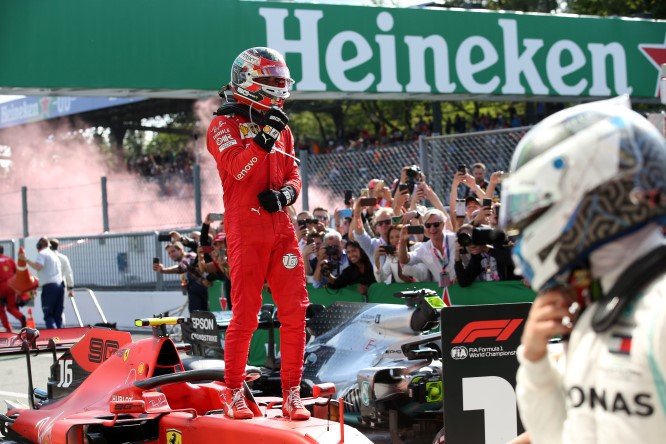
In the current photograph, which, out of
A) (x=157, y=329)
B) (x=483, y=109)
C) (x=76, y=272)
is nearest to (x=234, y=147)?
(x=157, y=329)

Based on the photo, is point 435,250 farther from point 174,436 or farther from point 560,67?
point 560,67

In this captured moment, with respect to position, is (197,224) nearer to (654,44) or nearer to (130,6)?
(130,6)

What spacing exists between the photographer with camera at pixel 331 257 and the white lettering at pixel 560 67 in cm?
711

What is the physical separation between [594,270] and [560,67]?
15122 millimetres

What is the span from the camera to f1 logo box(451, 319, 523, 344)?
186 inches

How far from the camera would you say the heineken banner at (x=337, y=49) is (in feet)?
44.1

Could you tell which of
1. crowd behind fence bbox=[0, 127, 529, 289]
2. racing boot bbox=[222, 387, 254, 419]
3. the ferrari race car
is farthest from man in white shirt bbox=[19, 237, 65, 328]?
racing boot bbox=[222, 387, 254, 419]

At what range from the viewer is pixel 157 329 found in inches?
249

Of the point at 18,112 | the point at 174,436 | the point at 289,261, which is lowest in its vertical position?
the point at 174,436

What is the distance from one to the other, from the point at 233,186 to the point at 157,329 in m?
1.27

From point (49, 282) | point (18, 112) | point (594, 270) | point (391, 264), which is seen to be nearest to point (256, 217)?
point (594, 270)

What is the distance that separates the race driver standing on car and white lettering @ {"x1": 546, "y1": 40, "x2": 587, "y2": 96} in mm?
11778

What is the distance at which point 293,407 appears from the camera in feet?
17.9

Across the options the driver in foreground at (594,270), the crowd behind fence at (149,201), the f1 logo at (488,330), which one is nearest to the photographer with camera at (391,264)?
the crowd behind fence at (149,201)
